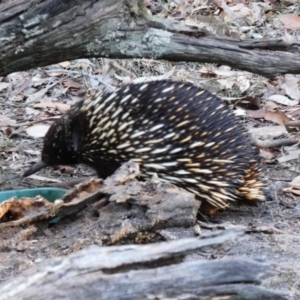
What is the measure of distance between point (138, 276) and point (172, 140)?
190cm

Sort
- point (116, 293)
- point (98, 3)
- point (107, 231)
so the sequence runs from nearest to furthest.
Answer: point (116, 293)
point (107, 231)
point (98, 3)

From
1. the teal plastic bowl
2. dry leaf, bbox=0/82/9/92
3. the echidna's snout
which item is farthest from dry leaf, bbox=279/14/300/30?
the teal plastic bowl

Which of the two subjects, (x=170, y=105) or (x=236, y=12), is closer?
(x=170, y=105)

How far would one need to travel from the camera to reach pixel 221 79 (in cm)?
527

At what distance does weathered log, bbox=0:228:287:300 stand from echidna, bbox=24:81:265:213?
1844mm

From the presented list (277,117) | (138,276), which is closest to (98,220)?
(138,276)

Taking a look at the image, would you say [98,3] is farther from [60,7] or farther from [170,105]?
[170,105]

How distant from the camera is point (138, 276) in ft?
5.15

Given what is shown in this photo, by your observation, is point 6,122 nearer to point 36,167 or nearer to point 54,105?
point 54,105

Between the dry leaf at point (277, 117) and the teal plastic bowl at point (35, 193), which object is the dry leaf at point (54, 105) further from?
the teal plastic bowl at point (35, 193)

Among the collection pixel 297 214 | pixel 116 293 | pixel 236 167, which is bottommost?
pixel 297 214

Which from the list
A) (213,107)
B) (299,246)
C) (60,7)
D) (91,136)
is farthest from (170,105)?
(299,246)

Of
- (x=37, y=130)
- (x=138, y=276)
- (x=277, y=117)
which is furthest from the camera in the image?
(x=277, y=117)

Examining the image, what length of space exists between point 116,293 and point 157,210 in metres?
1.19
